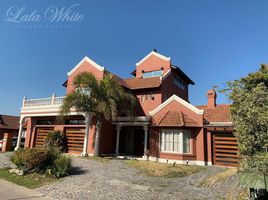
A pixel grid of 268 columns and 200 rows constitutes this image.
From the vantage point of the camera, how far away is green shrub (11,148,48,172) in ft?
37.6

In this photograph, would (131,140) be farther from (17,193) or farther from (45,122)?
(17,193)

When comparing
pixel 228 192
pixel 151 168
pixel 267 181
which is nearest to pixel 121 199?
pixel 228 192

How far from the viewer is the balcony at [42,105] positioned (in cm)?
2117

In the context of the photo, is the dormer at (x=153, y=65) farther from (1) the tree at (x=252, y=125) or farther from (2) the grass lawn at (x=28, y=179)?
(1) the tree at (x=252, y=125)

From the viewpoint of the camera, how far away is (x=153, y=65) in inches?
1043

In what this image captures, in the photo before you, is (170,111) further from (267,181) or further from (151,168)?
(267,181)

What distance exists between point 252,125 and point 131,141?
17.1m

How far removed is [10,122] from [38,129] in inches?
661

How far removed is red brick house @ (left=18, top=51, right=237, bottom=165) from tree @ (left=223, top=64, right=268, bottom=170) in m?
10.4

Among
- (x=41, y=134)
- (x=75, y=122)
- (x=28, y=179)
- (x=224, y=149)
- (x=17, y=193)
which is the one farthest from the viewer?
(x=41, y=134)

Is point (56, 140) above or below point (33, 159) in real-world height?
above

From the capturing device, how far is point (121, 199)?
7531 millimetres

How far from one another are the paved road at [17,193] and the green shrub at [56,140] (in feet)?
34.6

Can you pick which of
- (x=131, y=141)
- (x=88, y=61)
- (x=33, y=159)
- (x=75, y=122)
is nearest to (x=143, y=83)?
(x=88, y=61)
